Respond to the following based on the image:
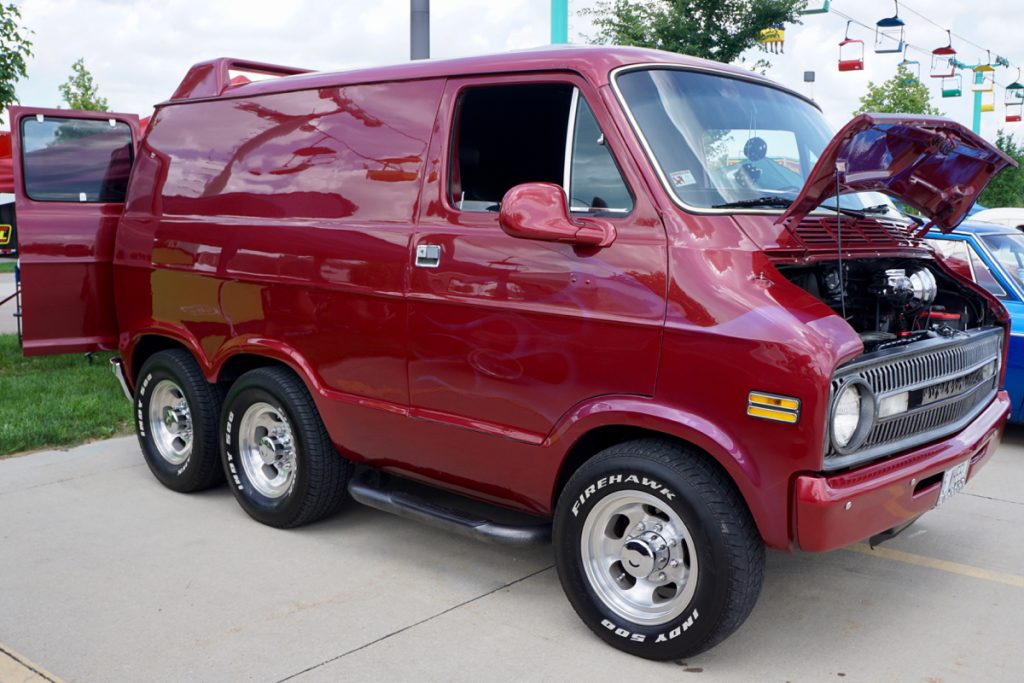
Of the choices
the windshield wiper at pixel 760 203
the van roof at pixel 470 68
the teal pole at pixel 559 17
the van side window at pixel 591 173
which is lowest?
the windshield wiper at pixel 760 203

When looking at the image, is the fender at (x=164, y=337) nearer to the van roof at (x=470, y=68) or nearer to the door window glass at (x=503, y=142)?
the van roof at (x=470, y=68)

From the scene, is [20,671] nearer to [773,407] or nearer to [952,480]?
[773,407]

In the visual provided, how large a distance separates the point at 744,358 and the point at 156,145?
4.05m

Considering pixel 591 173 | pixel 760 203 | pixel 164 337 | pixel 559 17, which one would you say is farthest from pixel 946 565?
pixel 559 17

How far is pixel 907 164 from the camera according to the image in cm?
388

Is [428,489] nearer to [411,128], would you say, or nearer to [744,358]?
[411,128]

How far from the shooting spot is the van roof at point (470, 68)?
13.2 ft

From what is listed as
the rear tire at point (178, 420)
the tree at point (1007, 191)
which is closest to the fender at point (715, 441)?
the rear tire at point (178, 420)

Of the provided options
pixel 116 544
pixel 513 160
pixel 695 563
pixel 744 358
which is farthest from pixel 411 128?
pixel 116 544

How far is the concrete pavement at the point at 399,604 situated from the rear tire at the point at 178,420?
0.68 ft

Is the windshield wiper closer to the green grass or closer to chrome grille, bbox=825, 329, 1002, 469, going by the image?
chrome grille, bbox=825, 329, 1002, 469

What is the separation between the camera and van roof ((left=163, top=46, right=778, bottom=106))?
4.02 m

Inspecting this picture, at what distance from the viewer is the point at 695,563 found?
3609 mm

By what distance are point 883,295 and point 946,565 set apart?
1606 millimetres
